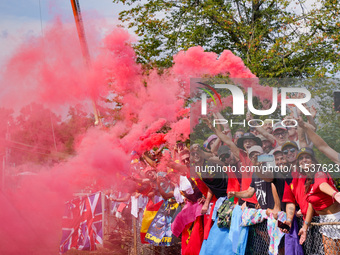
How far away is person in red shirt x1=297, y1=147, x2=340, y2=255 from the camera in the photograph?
4.35 metres

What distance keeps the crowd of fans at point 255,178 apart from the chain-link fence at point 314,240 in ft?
0.05

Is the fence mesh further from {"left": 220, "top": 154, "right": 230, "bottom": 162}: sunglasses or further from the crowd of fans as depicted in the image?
{"left": 220, "top": 154, "right": 230, "bottom": 162}: sunglasses

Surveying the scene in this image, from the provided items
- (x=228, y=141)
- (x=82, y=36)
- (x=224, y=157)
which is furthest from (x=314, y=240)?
(x=82, y=36)

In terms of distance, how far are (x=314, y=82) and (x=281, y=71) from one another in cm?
179

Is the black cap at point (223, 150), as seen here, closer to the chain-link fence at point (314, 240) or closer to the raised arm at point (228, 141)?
the raised arm at point (228, 141)

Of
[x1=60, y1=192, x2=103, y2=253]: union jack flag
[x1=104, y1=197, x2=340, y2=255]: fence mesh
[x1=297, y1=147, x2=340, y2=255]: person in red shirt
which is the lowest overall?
[x1=60, y1=192, x2=103, y2=253]: union jack flag

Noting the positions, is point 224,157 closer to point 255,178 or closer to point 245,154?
point 245,154

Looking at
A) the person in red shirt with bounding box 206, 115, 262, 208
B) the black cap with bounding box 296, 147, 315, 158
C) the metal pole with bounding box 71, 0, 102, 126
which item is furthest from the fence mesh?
the metal pole with bounding box 71, 0, 102, 126

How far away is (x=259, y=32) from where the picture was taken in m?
13.4

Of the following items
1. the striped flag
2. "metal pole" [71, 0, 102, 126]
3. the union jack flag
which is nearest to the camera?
the striped flag

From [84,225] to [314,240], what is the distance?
4.94m

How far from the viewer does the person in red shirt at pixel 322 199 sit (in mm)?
4352

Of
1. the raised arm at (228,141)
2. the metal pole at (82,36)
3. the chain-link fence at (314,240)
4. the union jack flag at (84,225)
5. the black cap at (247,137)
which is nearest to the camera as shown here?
the chain-link fence at (314,240)

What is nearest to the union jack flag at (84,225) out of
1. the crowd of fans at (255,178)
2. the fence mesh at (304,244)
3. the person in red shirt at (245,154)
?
the fence mesh at (304,244)
